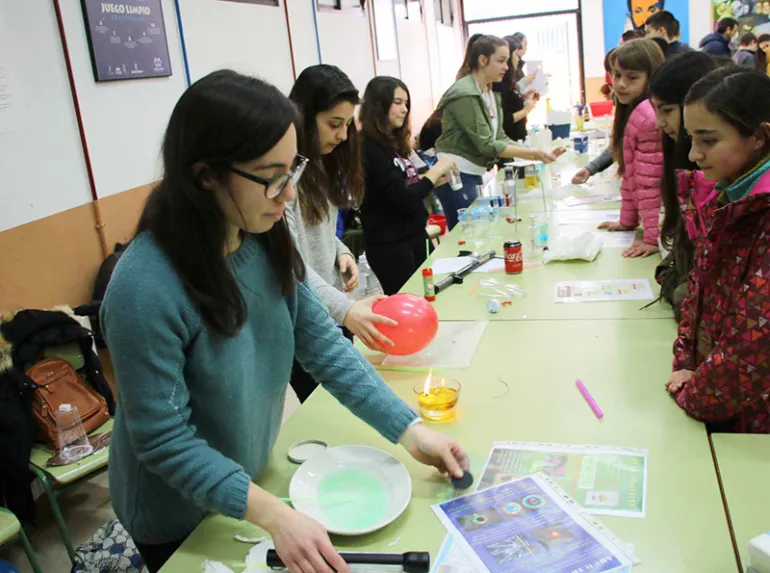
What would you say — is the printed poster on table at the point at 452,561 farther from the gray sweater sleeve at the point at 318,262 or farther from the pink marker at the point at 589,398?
the gray sweater sleeve at the point at 318,262

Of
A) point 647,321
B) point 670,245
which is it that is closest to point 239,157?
point 647,321

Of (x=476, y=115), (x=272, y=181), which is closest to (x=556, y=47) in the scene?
(x=476, y=115)

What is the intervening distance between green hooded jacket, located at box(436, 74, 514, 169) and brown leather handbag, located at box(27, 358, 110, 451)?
2.61 metres

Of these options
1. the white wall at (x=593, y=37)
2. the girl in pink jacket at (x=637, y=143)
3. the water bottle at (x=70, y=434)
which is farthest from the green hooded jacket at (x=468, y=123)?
the white wall at (x=593, y=37)

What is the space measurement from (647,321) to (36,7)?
7.99 feet

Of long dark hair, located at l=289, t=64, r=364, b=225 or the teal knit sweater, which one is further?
long dark hair, located at l=289, t=64, r=364, b=225

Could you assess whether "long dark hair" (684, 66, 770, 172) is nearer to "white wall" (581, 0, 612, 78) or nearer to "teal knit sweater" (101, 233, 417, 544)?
"teal knit sweater" (101, 233, 417, 544)

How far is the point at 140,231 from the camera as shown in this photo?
1.06 meters

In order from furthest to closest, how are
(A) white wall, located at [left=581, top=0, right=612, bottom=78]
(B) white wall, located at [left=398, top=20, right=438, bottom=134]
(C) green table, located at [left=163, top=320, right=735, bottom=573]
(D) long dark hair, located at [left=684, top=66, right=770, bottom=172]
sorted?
(A) white wall, located at [left=581, top=0, right=612, bottom=78]
(B) white wall, located at [left=398, top=20, right=438, bottom=134]
(D) long dark hair, located at [left=684, top=66, right=770, bottom=172]
(C) green table, located at [left=163, top=320, right=735, bottom=573]

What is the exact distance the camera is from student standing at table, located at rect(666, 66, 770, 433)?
4.42ft

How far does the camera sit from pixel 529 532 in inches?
42.8

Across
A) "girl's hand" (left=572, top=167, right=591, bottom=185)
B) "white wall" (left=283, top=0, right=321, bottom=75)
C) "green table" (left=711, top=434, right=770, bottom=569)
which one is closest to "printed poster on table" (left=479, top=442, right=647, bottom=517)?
"green table" (left=711, top=434, right=770, bottom=569)

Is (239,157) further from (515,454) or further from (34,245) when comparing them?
(34,245)

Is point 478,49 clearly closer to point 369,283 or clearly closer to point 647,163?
point 369,283
